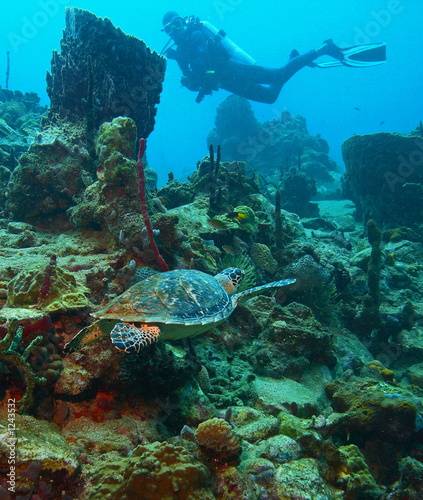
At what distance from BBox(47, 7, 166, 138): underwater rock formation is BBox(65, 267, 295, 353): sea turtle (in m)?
5.89

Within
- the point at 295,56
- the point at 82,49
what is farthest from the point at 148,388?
the point at 295,56

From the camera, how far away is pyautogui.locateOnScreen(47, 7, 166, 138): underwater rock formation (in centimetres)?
745

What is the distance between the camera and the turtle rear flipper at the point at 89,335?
2568 mm

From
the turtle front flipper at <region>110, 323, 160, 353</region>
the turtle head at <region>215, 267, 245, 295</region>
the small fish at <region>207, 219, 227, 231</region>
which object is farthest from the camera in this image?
the small fish at <region>207, 219, 227, 231</region>

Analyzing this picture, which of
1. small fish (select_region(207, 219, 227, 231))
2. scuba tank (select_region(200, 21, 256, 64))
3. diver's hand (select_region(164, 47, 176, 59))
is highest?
scuba tank (select_region(200, 21, 256, 64))

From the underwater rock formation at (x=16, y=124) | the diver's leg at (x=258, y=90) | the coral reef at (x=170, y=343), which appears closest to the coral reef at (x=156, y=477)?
the coral reef at (x=170, y=343)

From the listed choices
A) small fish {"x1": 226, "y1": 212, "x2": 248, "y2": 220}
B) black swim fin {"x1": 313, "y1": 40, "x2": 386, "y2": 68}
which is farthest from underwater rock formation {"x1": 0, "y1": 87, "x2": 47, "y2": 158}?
black swim fin {"x1": 313, "y1": 40, "x2": 386, "y2": 68}

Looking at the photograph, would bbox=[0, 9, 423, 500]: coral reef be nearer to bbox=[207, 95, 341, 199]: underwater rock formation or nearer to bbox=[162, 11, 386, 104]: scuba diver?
bbox=[162, 11, 386, 104]: scuba diver

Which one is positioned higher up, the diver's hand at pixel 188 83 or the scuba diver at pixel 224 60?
the scuba diver at pixel 224 60

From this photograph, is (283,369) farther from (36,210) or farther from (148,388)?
(36,210)

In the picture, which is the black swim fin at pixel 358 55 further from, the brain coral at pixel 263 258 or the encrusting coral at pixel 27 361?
the encrusting coral at pixel 27 361

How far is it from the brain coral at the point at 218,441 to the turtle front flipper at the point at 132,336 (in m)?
0.79

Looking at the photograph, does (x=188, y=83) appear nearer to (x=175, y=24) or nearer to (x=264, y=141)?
(x=175, y=24)

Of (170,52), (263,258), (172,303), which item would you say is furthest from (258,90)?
(172,303)
